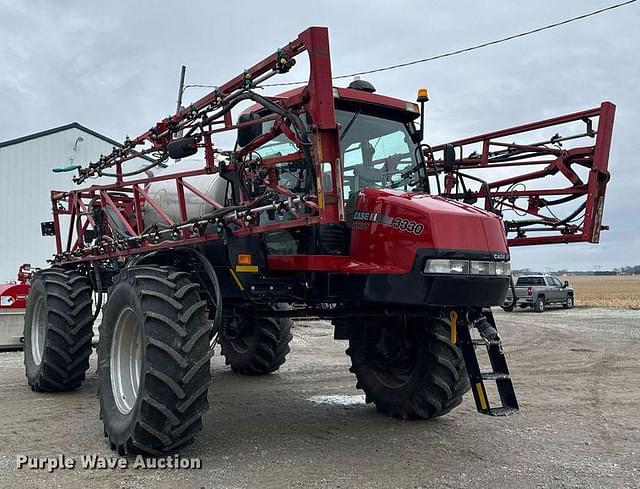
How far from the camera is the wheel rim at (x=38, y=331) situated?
8211 mm

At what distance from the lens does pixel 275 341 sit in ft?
29.5

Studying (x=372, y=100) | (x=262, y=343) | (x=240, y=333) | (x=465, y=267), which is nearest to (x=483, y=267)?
(x=465, y=267)

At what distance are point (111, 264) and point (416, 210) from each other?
14.6ft

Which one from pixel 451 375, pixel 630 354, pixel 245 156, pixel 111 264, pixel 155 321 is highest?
pixel 245 156

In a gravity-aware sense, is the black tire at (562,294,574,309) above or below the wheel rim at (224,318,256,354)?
below

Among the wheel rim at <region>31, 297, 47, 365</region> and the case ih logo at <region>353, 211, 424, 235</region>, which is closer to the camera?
the case ih logo at <region>353, 211, 424, 235</region>

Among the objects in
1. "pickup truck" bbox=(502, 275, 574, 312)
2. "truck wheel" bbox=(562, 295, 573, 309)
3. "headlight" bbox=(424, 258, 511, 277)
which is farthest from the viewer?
"truck wheel" bbox=(562, 295, 573, 309)

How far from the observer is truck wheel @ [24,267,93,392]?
757 centimetres

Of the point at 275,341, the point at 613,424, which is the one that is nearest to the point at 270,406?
the point at 275,341

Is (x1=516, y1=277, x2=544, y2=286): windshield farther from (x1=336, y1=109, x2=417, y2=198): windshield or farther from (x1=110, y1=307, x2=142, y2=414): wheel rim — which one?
(x1=110, y1=307, x2=142, y2=414): wheel rim

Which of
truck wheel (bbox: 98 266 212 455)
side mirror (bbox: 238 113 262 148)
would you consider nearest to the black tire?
side mirror (bbox: 238 113 262 148)

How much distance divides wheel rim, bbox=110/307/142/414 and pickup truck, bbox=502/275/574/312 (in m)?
23.5

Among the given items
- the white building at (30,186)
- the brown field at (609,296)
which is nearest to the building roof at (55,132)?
the white building at (30,186)

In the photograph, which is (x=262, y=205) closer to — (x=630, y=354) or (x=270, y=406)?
(x=270, y=406)
